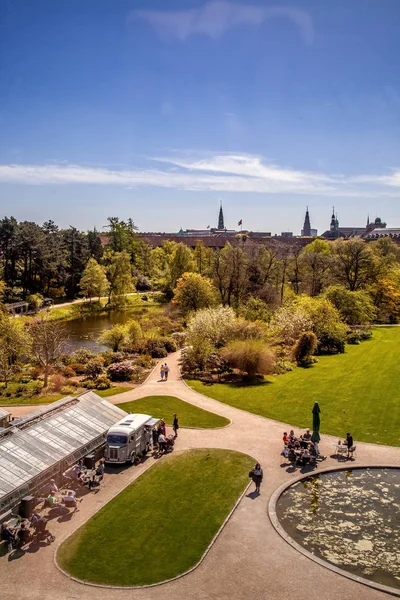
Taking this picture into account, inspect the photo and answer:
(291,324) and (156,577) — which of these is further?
(291,324)

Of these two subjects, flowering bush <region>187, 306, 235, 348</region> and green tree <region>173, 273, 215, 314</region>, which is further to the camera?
green tree <region>173, 273, 215, 314</region>

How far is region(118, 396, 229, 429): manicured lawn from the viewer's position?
27.6 m

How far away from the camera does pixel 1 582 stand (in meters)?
14.3

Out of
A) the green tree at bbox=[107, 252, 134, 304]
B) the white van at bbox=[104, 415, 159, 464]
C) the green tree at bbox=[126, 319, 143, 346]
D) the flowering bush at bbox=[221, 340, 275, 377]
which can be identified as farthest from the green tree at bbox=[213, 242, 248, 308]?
the white van at bbox=[104, 415, 159, 464]

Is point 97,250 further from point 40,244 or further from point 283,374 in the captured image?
point 283,374

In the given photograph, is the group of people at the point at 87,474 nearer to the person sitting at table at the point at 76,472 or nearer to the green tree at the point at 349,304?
the person sitting at table at the point at 76,472

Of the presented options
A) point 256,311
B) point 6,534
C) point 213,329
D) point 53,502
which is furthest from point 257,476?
point 256,311

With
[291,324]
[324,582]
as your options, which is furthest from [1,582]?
[291,324]

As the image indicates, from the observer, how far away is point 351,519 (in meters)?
17.9

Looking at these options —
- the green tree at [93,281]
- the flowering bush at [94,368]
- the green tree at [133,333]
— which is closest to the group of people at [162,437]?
the flowering bush at [94,368]

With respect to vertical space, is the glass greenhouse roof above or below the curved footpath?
above

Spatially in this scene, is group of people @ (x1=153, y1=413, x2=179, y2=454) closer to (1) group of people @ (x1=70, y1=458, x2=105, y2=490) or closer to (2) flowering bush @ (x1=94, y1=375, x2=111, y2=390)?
(1) group of people @ (x1=70, y1=458, x2=105, y2=490)

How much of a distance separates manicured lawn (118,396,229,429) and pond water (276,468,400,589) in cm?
794

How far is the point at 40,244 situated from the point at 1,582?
6846cm
